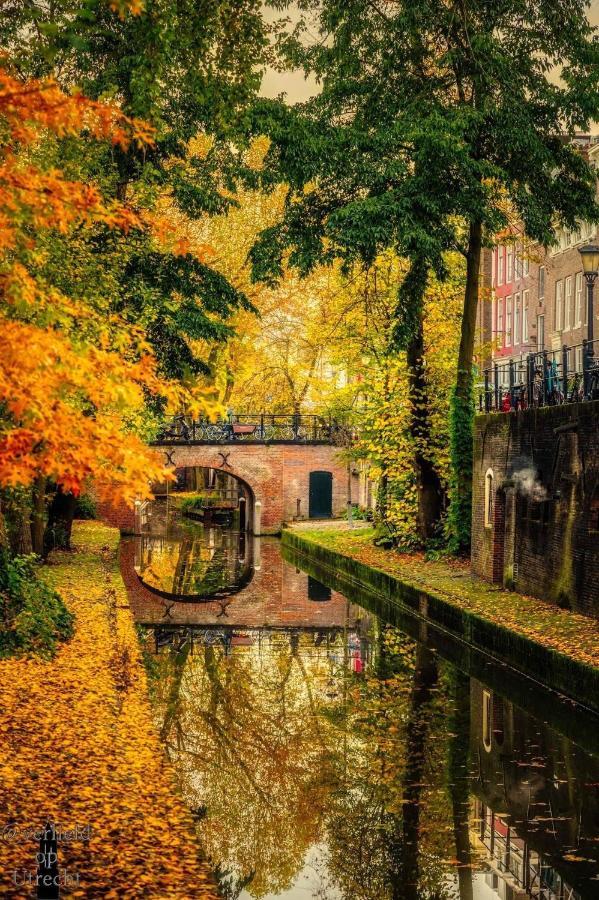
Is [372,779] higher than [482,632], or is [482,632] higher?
[482,632]

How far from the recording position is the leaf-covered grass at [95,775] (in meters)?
8.54

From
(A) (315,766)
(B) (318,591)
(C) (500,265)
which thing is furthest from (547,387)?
(C) (500,265)

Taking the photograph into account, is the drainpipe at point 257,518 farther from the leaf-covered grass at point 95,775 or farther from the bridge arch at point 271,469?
the leaf-covered grass at point 95,775

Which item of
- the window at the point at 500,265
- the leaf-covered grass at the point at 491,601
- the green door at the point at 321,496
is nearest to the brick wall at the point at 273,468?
the green door at the point at 321,496

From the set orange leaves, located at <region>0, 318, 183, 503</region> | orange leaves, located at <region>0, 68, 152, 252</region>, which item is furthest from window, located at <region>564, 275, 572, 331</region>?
orange leaves, located at <region>0, 318, 183, 503</region>

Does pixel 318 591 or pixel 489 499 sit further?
pixel 318 591

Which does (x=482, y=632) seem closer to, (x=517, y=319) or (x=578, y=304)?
(x=578, y=304)

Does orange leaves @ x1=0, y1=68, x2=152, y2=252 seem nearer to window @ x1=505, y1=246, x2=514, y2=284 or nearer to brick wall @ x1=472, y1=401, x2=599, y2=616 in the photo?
brick wall @ x1=472, y1=401, x2=599, y2=616

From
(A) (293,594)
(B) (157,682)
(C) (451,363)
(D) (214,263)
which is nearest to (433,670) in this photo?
(B) (157,682)

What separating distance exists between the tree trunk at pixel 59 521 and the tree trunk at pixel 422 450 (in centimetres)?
910

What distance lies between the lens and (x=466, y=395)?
95.5ft

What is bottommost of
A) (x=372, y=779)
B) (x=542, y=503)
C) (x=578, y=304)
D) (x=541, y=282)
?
(x=372, y=779)

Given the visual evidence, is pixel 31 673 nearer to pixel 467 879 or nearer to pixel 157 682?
pixel 157 682

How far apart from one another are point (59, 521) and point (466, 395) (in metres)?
11.1
